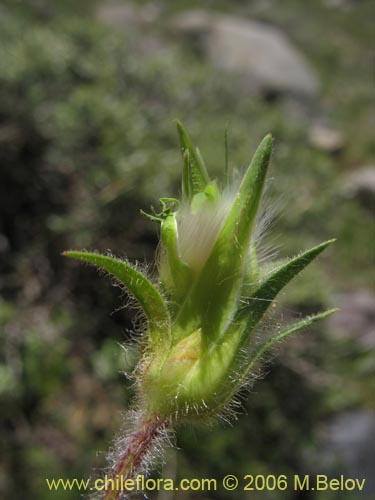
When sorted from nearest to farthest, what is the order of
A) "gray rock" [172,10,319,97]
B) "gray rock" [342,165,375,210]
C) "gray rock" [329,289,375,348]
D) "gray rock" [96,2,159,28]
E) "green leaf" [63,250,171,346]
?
"green leaf" [63,250,171,346], "gray rock" [329,289,375,348], "gray rock" [342,165,375,210], "gray rock" [172,10,319,97], "gray rock" [96,2,159,28]

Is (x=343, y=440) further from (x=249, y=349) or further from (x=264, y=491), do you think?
(x=249, y=349)

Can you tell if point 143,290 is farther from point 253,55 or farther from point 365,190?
point 253,55

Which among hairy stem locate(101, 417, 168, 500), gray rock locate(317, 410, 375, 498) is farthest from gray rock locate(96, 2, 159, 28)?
hairy stem locate(101, 417, 168, 500)

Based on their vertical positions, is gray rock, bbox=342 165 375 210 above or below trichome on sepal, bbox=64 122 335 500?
below

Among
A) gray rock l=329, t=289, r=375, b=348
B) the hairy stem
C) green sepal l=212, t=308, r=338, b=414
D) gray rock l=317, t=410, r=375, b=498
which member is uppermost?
green sepal l=212, t=308, r=338, b=414

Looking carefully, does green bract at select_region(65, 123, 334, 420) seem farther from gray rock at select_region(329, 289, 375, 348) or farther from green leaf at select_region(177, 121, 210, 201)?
gray rock at select_region(329, 289, 375, 348)

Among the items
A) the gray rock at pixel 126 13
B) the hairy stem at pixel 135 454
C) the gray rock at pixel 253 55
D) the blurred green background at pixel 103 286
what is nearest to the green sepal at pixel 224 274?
the hairy stem at pixel 135 454

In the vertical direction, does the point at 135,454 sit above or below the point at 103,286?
above

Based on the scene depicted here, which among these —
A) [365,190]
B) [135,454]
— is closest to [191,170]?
[135,454]
